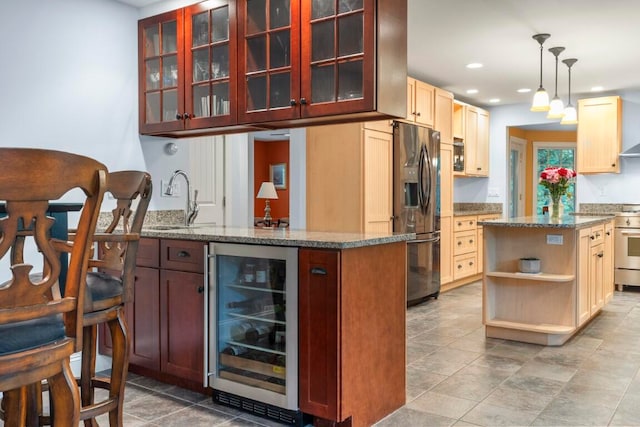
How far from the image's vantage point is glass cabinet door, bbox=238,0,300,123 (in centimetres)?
296

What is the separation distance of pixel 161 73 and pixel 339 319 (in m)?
2.21

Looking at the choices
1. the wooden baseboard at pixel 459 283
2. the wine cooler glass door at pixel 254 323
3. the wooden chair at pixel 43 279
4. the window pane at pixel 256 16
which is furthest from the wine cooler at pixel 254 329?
the wooden baseboard at pixel 459 283

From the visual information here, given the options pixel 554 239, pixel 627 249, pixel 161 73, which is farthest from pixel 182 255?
pixel 627 249

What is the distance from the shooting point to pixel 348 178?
15.5 ft

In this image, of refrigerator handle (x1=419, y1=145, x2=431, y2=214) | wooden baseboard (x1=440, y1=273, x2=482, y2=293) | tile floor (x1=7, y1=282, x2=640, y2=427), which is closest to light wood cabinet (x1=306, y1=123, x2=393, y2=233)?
refrigerator handle (x1=419, y1=145, x2=431, y2=214)

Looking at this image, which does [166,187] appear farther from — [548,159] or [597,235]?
[548,159]

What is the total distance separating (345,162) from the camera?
4723mm

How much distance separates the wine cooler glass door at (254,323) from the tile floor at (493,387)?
0.57ft

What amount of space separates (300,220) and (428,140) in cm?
159

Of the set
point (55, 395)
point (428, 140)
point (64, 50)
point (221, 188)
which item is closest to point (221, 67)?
point (64, 50)

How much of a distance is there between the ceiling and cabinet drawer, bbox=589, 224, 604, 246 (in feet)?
5.34

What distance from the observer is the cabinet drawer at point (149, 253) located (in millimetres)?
3035

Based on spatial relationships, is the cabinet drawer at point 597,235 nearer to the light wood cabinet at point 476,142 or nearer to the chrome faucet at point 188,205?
the light wood cabinet at point 476,142

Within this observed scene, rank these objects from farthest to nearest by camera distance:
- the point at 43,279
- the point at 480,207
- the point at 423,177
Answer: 1. the point at 480,207
2. the point at 423,177
3. the point at 43,279
